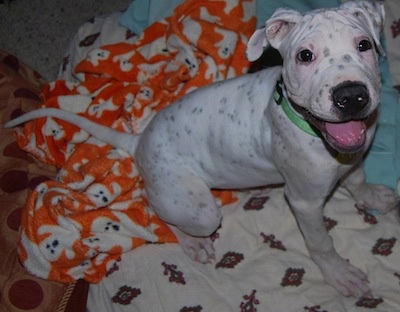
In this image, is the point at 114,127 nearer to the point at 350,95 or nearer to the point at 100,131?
the point at 100,131

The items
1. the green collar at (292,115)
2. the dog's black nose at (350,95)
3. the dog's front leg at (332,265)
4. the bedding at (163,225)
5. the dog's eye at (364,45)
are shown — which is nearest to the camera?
the dog's black nose at (350,95)

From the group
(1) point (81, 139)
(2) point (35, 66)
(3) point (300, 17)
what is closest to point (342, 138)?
(3) point (300, 17)

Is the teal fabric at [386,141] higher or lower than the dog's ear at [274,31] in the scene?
lower

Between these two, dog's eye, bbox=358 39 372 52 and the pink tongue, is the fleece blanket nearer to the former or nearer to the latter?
the pink tongue

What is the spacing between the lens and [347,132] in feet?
6.93

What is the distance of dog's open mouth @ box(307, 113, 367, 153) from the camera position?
210 cm

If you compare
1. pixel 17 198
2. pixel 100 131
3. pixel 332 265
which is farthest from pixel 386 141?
pixel 17 198

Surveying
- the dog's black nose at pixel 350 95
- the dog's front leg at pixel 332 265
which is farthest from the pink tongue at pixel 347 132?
the dog's front leg at pixel 332 265

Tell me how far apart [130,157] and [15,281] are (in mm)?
887

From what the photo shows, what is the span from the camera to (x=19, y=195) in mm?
3342

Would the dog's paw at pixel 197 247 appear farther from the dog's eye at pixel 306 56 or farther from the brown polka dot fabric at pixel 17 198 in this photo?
the dog's eye at pixel 306 56

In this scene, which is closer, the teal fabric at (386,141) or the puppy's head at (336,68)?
the puppy's head at (336,68)

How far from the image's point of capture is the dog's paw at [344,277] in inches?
113

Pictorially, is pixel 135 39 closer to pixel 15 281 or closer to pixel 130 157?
pixel 130 157
